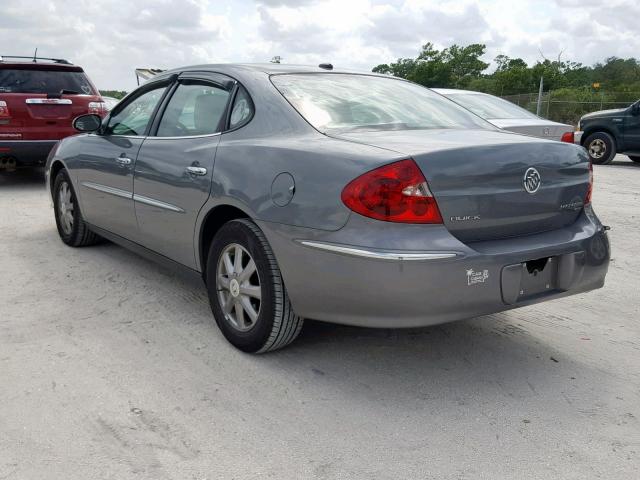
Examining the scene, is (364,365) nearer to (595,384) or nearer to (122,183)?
(595,384)

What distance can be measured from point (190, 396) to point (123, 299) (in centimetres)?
156

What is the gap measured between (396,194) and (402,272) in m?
Answer: 0.33

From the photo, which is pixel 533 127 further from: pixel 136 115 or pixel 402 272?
pixel 402 272

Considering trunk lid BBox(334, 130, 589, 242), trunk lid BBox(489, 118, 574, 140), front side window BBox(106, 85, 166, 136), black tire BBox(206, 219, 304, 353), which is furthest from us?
trunk lid BBox(489, 118, 574, 140)

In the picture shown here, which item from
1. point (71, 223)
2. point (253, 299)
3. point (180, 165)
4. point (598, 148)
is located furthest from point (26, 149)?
point (598, 148)

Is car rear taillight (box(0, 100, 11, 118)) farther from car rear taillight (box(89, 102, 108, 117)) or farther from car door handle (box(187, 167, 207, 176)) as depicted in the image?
car door handle (box(187, 167, 207, 176))

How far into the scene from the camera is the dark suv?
537 inches

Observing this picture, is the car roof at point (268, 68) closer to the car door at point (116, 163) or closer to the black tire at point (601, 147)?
the car door at point (116, 163)

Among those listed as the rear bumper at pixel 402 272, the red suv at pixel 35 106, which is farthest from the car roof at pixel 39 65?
the rear bumper at pixel 402 272

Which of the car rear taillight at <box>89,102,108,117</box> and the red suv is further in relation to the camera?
the car rear taillight at <box>89,102,108,117</box>

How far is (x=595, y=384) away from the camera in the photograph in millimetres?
3217

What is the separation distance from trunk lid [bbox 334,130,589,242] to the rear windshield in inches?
284

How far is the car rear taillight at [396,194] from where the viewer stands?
111 inches

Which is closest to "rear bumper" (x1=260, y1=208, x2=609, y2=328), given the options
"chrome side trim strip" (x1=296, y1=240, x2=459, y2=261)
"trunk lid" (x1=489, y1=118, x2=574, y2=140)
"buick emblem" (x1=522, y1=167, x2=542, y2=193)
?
"chrome side trim strip" (x1=296, y1=240, x2=459, y2=261)
